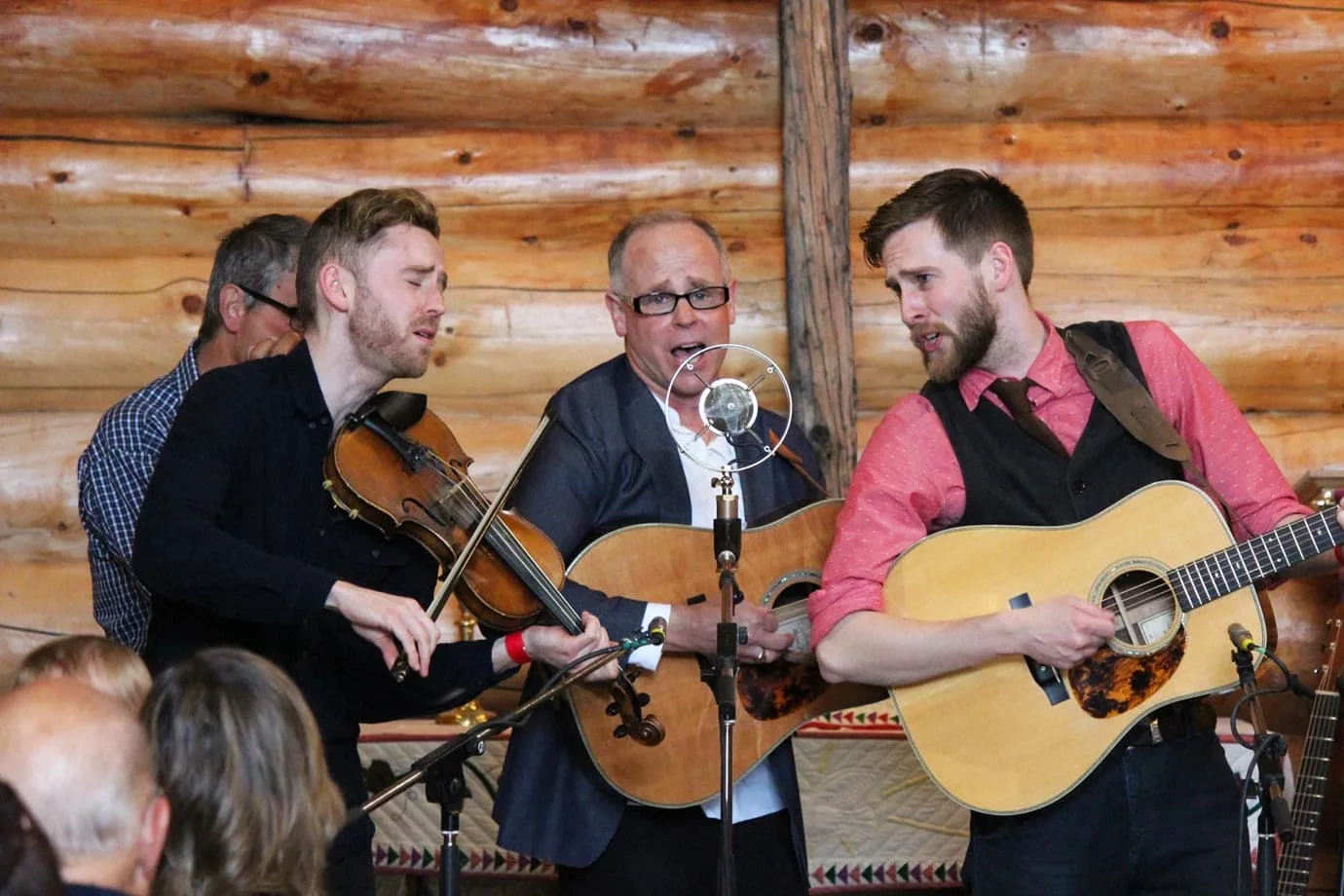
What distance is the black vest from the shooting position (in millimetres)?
3645

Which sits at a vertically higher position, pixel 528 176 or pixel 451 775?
pixel 528 176

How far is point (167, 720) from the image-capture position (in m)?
2.40

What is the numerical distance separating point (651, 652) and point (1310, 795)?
195 centimetres

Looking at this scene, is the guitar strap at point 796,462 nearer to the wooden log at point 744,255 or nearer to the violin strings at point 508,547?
the violin strings at point 508,547

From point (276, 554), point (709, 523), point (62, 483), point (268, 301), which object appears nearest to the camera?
point (276, 554)

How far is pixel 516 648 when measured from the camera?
359 cm

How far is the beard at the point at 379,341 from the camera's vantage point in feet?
11.8

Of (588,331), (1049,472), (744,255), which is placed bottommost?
(1049,472)

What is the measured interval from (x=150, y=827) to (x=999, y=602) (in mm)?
2028

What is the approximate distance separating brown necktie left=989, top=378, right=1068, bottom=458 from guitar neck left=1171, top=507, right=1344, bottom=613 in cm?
39

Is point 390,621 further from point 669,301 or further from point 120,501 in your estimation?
point 669,301

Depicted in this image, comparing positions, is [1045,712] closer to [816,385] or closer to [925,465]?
[925,465]

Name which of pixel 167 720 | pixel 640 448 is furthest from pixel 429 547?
pixel 167 720

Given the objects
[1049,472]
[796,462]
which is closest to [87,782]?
[1049,472]
